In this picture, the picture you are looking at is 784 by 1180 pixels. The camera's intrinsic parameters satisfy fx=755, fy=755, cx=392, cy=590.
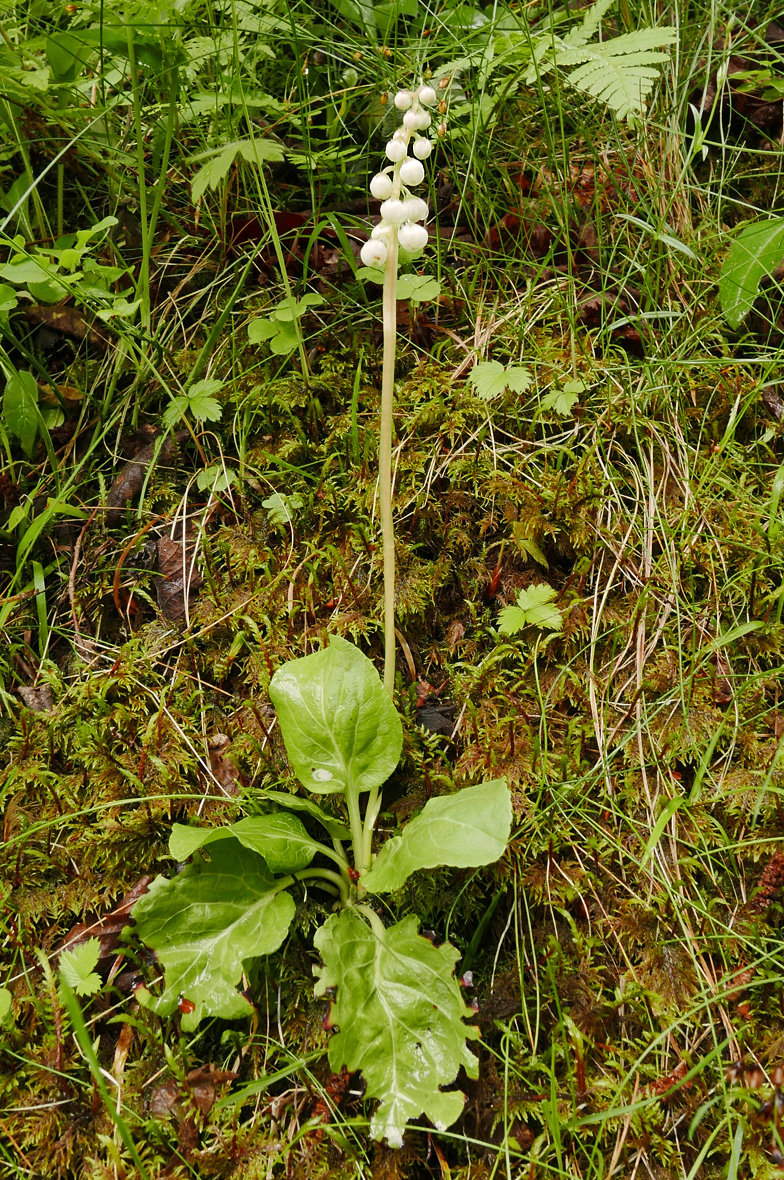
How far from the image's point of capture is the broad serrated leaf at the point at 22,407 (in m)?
2.36

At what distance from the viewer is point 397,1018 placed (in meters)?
1.54

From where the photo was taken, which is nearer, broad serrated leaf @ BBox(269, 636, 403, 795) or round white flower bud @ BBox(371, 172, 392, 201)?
round white flower bud @ BBox(371, 172, 392, 201)

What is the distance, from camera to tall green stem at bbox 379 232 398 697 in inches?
63.9

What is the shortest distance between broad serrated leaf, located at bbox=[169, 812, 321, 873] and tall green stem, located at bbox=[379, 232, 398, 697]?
393mm

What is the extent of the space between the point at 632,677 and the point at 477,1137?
108 centimetres

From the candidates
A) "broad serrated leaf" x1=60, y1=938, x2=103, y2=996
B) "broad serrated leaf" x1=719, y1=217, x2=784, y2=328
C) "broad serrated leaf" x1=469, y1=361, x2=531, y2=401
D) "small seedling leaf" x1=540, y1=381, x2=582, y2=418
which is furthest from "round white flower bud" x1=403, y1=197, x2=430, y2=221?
"broad serrated leaf" x1=60, y1=938, x2=103, y2=996

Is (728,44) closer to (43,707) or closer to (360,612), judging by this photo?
(360,612)

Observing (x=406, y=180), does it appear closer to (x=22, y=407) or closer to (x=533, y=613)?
(x=533, y=613)

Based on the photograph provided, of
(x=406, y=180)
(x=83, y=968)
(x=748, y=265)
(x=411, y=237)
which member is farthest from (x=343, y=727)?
(x=748, y=265)

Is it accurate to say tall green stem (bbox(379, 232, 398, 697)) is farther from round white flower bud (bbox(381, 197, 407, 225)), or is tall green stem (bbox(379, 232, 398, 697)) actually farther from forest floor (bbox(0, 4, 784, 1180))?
forest floor (bbox(0, 4, 784, 1180))

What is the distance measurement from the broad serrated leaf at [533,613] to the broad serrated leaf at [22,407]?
62.4 inches

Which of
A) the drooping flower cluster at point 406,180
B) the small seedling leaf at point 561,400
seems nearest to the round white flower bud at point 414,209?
the drooping flower cluster at point 406,180

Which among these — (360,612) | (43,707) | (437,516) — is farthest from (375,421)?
(43,707)

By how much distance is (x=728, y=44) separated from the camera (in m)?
2.55
